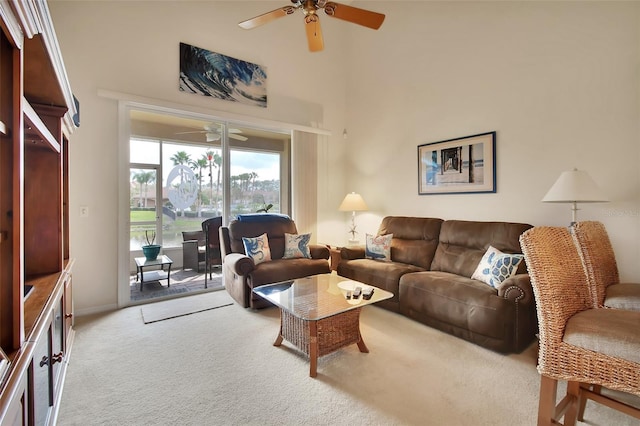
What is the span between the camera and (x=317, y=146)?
16.4 feet

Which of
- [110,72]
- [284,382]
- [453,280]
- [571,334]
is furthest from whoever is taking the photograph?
[110,72]

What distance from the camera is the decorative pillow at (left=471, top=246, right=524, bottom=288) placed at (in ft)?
8.47

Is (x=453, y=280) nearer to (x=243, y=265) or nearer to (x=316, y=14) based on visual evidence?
(x=243, y=265)

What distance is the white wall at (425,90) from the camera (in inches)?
104

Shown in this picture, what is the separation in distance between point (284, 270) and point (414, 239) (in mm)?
1648

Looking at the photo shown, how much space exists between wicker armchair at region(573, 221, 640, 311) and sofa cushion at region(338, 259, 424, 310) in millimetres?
1583

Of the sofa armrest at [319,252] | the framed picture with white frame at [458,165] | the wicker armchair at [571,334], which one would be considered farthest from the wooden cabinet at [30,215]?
the framed picture with white frame at [458,165]

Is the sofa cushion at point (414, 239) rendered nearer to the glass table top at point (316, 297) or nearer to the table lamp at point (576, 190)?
the glass table top at point (316, 297)

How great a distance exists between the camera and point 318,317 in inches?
77.5

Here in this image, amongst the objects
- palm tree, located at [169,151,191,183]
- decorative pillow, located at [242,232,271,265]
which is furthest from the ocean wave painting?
decorative pillow, located at [242,232,271,265]

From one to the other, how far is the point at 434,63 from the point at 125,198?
407 cm

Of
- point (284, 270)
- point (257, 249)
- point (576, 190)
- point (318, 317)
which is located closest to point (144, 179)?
point (257, 249)

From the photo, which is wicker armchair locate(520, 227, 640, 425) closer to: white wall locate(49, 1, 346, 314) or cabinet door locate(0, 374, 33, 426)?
cabinet door locate(0, 374, 33, 426)

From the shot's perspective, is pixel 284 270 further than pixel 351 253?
No
